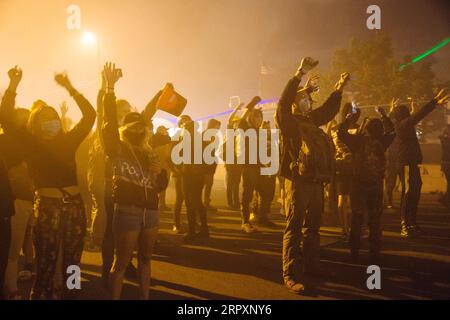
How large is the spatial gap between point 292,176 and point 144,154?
1.88 metres

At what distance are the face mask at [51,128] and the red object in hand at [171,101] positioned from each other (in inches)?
52.1

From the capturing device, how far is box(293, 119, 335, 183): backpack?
15.6ft

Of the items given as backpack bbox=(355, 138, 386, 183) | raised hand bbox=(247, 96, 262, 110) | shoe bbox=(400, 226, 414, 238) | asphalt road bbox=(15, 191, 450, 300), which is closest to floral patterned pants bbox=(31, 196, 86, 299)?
asphalt road bbox=(15, 191, 450, 300)

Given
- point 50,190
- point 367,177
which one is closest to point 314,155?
point 367,177

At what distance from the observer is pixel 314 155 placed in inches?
188

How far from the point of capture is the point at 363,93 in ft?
145

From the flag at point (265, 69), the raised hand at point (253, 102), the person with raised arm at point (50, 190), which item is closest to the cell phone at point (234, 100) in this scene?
the raised hand at point (253, 102)

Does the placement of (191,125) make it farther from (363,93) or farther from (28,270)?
(363,93)

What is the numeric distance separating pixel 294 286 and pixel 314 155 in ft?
4.93

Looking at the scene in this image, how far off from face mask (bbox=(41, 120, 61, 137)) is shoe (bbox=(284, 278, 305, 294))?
2.94 metres

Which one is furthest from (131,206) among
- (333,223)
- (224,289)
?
(333,223)

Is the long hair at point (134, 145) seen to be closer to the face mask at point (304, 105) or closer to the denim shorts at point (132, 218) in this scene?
the denim shorts at point (132, 218)

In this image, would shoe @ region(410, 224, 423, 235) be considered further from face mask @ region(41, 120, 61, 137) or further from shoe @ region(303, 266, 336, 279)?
face mask @ region(41, 120, 61, 137)
